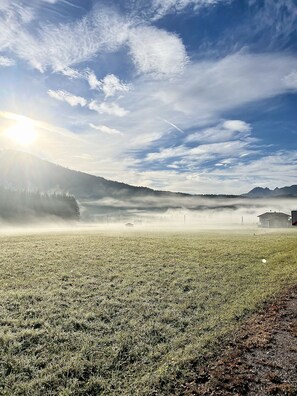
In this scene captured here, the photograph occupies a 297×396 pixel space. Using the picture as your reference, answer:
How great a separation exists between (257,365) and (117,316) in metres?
8.65

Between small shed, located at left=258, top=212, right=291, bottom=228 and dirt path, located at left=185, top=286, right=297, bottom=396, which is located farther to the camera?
small shed, located at left=258, top=212, right=291, bottom=228

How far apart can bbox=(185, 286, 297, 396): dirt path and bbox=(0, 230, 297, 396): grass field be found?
2.49 feet

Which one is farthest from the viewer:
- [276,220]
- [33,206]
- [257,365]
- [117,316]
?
[33,206]

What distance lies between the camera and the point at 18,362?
12617 millimetres

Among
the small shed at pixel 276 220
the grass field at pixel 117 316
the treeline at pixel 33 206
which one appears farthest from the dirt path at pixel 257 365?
the treeline at pixel 33 206

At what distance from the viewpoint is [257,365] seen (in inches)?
493

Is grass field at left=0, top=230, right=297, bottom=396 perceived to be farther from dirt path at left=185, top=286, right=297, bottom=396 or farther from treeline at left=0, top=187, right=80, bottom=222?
treeline at left=0, top=187, right=80, bottom=222

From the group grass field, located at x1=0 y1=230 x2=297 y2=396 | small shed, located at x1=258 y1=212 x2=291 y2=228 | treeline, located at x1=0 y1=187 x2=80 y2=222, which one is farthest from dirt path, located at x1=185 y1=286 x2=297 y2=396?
treeline, located at x1=0 y1=187 x2=80 y2=222

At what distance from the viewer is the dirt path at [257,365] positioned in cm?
1088

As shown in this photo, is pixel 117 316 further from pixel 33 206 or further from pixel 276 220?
pixel 33 206

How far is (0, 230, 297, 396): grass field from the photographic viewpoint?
1212 centimetres

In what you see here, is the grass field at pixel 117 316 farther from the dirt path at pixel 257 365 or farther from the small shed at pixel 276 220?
the small shed at pixel 276 220

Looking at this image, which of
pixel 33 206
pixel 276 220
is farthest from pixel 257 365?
pixel 33 206

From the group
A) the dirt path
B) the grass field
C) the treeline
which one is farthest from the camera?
the treeline
